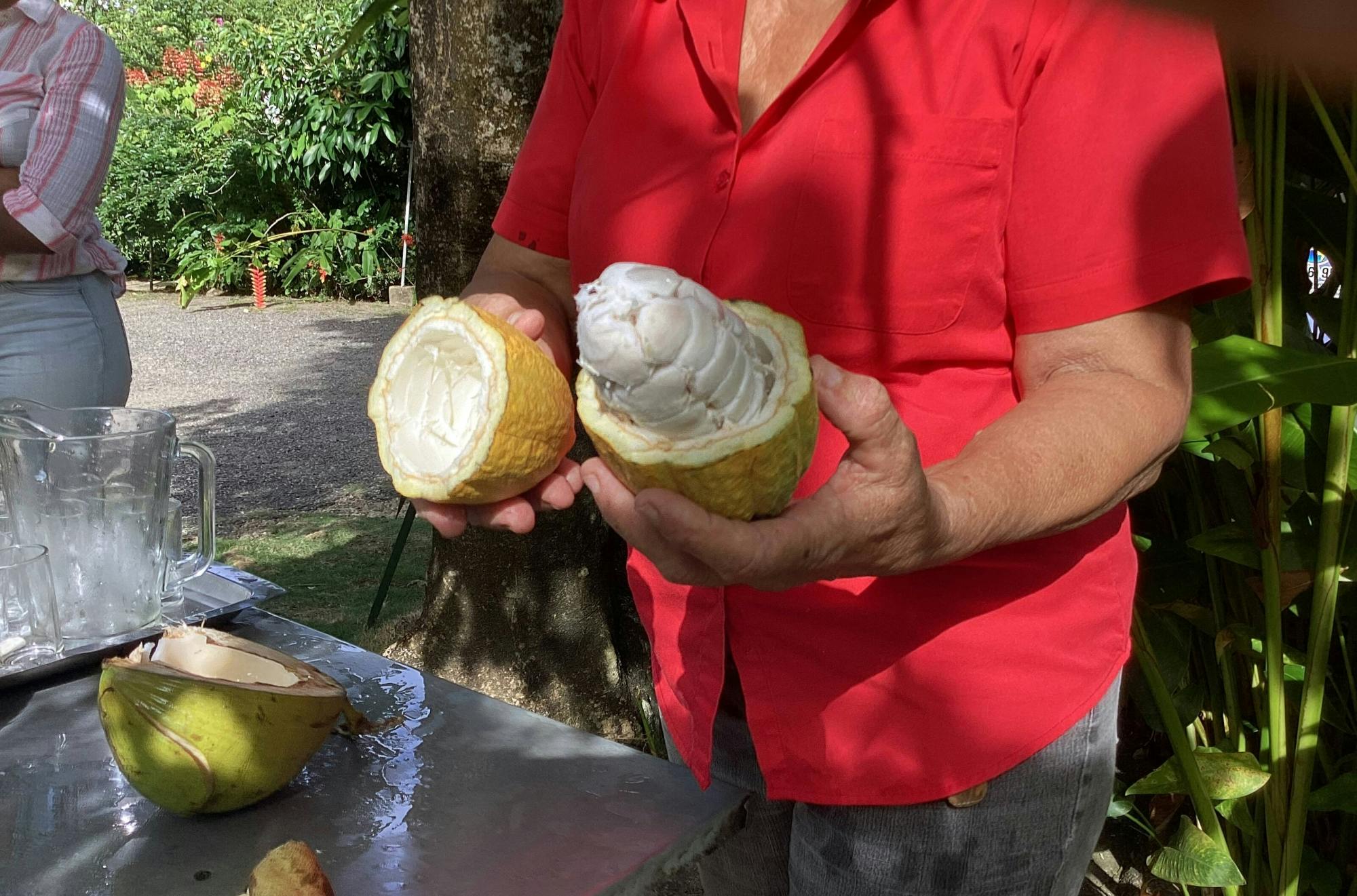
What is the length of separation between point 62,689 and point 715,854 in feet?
2.80

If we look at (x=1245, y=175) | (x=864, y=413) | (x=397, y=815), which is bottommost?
(x=397, y=815)

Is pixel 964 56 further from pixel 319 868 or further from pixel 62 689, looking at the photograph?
pixel 62 689

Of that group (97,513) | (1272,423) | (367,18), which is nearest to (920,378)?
(1272,423)

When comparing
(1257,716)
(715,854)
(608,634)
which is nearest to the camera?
(715,854)

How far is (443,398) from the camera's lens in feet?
4.57

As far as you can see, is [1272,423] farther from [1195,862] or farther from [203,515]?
[203,515]

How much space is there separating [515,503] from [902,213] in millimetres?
519

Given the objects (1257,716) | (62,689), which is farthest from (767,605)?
(1257,716)

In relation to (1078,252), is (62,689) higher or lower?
lower

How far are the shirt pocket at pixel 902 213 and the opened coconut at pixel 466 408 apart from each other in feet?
1.08

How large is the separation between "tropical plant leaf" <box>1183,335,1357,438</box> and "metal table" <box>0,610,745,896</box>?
2.58 ft

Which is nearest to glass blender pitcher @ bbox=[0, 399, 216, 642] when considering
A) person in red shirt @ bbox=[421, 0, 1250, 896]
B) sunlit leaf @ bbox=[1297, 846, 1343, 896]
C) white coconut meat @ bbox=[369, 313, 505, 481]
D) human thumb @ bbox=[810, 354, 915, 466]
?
white coconut meat @ bbox=[369, 313, 505, 481]

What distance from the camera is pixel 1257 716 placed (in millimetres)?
2195

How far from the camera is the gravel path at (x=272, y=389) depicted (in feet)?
20.0
